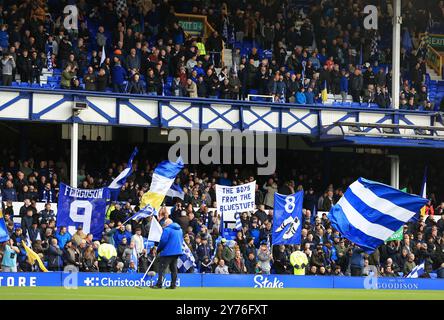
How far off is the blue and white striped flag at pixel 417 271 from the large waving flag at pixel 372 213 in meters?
8.67

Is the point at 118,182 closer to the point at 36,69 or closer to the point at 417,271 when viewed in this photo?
the point at 36,69

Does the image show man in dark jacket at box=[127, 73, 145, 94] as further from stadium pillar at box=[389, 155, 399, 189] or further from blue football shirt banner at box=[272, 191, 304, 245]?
stadium pillar at box=[389, 155, 399, 189]

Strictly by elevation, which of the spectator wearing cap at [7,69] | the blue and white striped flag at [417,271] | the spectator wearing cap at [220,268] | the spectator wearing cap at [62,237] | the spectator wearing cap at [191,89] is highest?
the spectator wearing cap at [7,69]

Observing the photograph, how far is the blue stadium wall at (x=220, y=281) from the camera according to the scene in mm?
29766

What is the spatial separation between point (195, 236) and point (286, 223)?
2701 millimetres

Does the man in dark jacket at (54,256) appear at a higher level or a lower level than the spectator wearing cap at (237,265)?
higher

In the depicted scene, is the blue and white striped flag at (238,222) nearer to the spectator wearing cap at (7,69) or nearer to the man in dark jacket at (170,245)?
the spectator wearing cap at (7,69)

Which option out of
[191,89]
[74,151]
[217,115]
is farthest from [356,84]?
[74,151]

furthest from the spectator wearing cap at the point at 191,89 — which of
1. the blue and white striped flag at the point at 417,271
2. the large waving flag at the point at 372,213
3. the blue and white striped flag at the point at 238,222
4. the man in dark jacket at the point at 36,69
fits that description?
the large waving flag at the point at 372,213

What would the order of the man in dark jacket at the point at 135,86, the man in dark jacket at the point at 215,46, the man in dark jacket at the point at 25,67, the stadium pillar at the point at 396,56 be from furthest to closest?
the man in dark jacket at the point at 215,46
the stadium pillar at the point at 396,56
the man in dark jacket at the point at 135,86
the man in dark jacket at the point at 25,67

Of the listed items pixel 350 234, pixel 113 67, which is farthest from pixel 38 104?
pixel 350 234

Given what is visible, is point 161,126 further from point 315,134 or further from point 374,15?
point 374,15

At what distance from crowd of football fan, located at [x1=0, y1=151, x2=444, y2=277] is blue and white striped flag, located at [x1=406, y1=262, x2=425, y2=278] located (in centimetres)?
22

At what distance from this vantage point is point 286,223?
34688 millimetres
